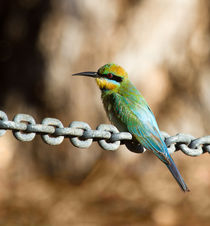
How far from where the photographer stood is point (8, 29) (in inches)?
282

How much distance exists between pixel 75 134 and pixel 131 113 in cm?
110

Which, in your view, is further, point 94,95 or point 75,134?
point 94,95

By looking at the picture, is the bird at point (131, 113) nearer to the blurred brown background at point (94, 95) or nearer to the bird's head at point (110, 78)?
the bird's head at point (110, 78)

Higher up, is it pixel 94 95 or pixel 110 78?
pixel 94 95

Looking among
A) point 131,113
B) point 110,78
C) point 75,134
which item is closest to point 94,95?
point 110,78

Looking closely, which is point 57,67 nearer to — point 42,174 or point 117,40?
point 117,40

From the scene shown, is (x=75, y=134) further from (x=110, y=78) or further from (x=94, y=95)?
(x=94, y=95)

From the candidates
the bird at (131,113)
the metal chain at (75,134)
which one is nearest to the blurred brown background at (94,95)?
the bird at (131,113)

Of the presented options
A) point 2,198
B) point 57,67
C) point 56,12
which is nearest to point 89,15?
point 56,12

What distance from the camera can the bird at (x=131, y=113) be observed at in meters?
3.11

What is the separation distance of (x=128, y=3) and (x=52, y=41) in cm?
130

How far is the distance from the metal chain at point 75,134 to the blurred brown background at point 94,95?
3605 millimetres

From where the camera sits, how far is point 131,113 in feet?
11.5

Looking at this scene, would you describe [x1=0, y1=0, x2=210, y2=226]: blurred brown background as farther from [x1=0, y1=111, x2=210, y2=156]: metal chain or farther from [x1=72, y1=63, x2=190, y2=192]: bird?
[x1=0, y1=111, x2=210, y2=156]: metal chain
